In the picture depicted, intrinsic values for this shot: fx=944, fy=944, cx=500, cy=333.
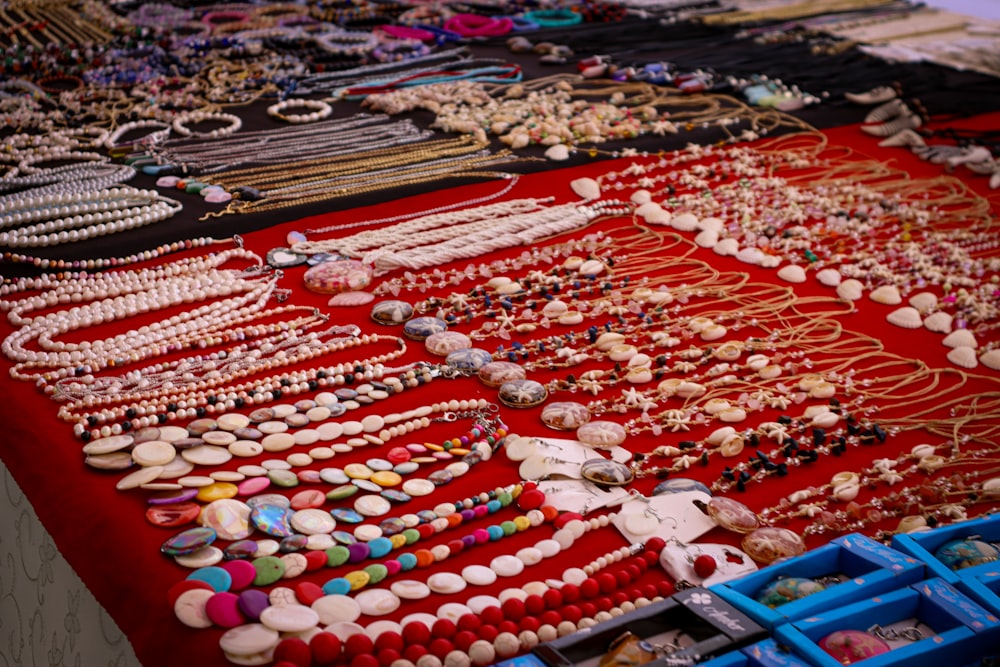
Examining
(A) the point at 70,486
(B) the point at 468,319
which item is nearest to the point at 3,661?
(A) the point at 70,486

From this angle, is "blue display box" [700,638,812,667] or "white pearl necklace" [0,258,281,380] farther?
"white pearl necklace" [0,258,281,380]

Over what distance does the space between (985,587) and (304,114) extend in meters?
2.14

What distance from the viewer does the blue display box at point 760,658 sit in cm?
99

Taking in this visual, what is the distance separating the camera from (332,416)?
145 cm

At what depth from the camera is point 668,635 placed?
1078 mm

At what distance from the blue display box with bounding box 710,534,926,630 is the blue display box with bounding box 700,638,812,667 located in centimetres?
3

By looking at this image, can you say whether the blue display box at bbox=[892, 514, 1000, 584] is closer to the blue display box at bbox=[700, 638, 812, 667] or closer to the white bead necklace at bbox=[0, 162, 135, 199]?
the blue display box at bbox=[700, 638, 812, 667]

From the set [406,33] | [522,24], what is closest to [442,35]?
[406,33]

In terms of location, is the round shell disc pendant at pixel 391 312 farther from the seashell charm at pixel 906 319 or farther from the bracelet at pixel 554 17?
the bracelet at pixel 554 17

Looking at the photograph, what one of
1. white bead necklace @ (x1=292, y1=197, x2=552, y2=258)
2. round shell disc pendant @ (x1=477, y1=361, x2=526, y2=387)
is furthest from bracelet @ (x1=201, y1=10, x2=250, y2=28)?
round shell disc pendant @ (x1=477, y1=361, x2=526, y2=387)

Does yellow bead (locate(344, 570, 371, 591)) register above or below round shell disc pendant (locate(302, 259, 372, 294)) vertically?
below

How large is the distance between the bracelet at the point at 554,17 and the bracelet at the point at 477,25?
5.6 inches

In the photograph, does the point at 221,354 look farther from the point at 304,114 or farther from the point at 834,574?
the point at 304,114

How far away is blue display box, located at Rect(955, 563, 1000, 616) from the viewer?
1.09 m
